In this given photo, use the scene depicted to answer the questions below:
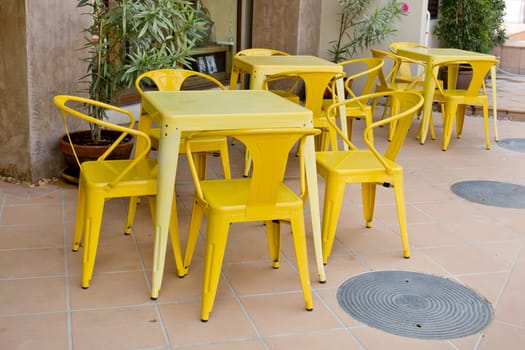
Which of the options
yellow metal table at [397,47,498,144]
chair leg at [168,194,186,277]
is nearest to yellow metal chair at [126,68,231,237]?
chair leg at [168,194,186,277]

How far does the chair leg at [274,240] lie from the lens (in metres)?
3.44

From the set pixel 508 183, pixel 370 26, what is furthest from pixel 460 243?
pixel 370 26

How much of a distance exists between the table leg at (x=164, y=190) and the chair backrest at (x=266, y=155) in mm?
94

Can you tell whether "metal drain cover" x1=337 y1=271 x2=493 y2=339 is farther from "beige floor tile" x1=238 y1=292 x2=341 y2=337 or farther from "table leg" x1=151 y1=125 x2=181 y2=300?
"table leg" x1=151 y1=125 x2=181 y2=300

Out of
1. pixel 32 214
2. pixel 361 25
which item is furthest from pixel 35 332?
pixel 361 25

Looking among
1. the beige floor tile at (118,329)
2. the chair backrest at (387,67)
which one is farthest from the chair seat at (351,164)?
the chair backrest at (387,67)

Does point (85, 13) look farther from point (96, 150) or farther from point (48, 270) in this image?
point (48, 270)

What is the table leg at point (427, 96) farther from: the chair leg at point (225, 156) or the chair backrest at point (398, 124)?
the chair leg at point (225, 156)

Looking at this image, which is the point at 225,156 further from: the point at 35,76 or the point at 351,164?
the point at 35,76

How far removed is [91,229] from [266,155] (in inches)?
36.3

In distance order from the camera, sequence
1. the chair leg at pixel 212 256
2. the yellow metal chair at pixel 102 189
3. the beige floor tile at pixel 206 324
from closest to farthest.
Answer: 1. the beige floor tile at pixel 206 324
2. the chair leg at pixel 212 256
3. the yellow metal chair at pixel 102 189

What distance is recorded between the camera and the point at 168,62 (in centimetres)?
443

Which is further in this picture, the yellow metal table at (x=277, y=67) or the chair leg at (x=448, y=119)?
the chair leg at (x=448, y=119)

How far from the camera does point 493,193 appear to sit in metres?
5.00
